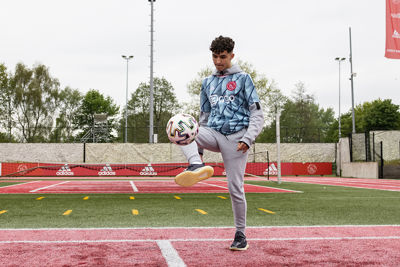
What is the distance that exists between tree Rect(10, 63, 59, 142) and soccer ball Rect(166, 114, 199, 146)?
57113 millimetres

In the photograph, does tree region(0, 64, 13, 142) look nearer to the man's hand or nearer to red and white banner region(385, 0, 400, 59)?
red and white banner region(385, 0, 400, 59)

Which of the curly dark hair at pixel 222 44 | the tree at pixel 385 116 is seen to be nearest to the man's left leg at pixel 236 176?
the curly dark hair at pixel 222 44

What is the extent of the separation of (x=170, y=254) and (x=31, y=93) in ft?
190

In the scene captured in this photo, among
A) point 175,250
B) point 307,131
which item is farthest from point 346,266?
point 307,131

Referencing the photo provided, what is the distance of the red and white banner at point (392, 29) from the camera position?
47.1 ft

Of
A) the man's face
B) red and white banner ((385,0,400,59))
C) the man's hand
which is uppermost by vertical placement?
red and white banner ((385,0,400,59))

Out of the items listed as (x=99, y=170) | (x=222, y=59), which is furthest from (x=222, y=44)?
(x=99, y=170)

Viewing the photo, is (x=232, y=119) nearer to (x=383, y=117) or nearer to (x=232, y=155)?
(x=232, y=155)

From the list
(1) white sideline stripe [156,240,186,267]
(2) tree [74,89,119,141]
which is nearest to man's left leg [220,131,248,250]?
(1) white sideline stripe [156,240,186,267]

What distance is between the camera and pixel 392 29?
14414 millimetres

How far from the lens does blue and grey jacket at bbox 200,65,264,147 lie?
4131mm

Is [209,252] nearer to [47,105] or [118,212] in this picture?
[118,212]

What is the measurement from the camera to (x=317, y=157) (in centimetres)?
3616

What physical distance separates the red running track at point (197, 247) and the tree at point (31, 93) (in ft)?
182
